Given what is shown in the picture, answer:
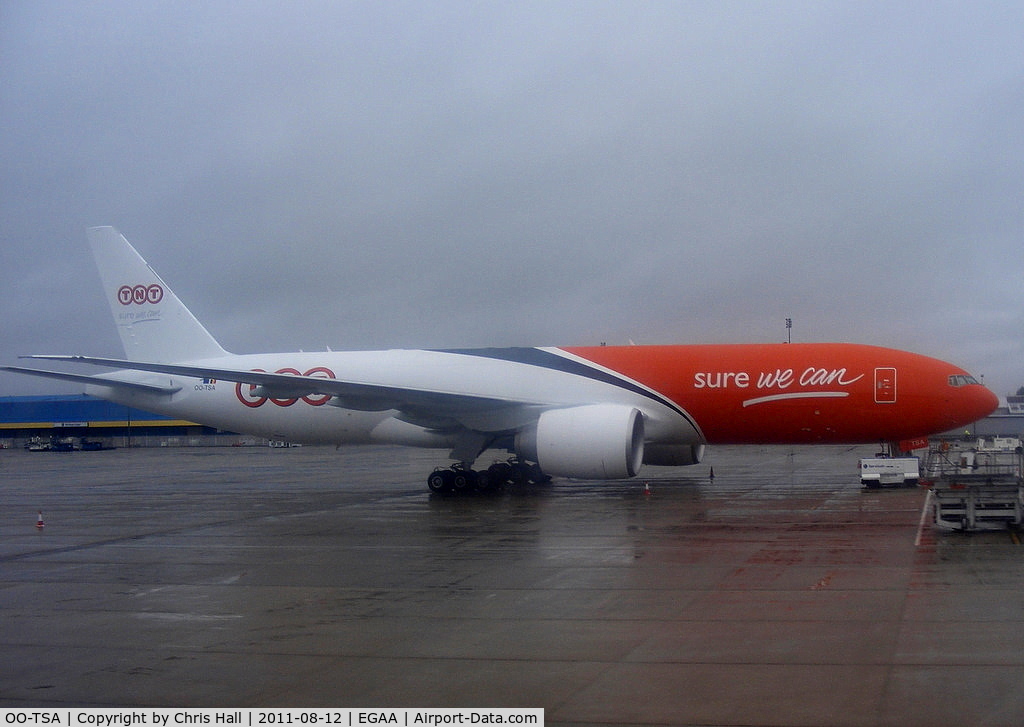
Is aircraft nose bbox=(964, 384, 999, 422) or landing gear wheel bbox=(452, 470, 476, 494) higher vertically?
aircraft nose bbox=(964, 384, 999, 422)

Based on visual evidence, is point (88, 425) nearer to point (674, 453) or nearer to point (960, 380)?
point (674, 453)

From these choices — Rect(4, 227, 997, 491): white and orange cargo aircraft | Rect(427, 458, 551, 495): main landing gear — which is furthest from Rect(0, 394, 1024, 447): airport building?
Rect(427, 458, 551, 495): main landing gear

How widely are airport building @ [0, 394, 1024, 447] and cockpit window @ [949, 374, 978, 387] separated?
65971mm

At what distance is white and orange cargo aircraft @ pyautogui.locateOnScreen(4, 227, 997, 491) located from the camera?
75.1 ft

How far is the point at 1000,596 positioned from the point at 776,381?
44.9 ft

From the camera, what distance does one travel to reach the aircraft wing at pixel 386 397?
23.6 metres

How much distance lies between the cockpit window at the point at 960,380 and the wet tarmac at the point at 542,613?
4128 mm

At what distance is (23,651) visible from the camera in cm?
879

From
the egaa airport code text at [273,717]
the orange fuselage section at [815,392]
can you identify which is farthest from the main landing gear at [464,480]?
the egaa airport code text at [273,717]

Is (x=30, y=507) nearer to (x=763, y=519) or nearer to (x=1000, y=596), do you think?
(x=763, y=519)

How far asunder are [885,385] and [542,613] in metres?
15.8

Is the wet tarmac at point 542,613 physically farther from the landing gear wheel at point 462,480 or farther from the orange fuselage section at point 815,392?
the landing gear wheel at point 462,480

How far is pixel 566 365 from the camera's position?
83.7 feet

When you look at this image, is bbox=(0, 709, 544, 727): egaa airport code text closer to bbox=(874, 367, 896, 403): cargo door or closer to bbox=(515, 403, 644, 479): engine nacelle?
bbox=(515, 403, 644, 479): engine nacelle
